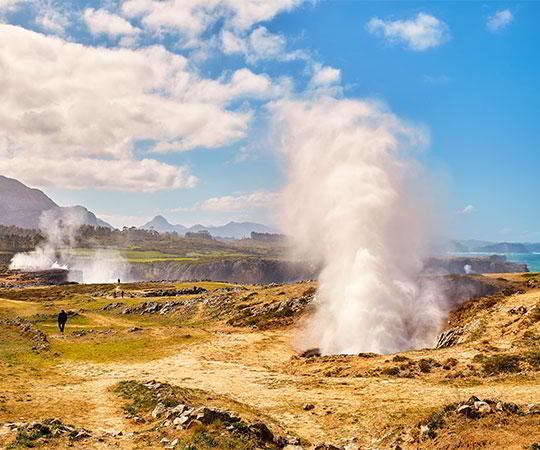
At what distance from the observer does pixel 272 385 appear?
26984mm

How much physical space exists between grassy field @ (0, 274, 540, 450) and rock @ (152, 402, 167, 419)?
0.31 meters

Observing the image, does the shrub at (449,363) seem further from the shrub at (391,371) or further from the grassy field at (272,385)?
the shrub at (391,371)

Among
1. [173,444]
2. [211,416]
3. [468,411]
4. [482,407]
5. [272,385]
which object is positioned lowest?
[272,385]

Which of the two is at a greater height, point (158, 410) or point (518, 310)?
point (518, 310)

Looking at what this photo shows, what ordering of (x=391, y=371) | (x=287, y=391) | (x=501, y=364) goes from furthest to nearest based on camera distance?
(x=391, y=371) < (x=501, y=364) < (x=287, y=391)

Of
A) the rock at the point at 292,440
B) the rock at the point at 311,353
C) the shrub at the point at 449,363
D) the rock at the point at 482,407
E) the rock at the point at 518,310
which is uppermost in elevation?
the rock at the point at 518,310

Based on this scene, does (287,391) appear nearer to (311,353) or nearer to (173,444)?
(173,444)

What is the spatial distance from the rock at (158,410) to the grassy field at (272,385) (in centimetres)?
31

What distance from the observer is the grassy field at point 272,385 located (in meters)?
16.1

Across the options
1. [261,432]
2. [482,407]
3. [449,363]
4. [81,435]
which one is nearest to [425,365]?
[449,363]

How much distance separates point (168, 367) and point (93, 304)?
2252 inches

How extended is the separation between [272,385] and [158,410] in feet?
30.5

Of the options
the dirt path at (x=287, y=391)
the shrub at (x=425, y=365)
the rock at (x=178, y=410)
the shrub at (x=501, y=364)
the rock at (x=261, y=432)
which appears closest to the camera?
the rock at (x=261, y=432)

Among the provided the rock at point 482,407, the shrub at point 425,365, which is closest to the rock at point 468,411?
the rock at point 482,407
